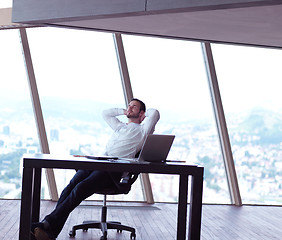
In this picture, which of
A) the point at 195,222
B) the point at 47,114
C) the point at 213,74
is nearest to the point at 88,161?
the point at 195,222

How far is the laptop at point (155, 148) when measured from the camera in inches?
156

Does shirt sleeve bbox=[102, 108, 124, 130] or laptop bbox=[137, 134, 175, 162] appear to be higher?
shirt sleeve bbox=[102, 108, 124, 130]

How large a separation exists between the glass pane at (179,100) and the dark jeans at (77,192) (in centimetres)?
282

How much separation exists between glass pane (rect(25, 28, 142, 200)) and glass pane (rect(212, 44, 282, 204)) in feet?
5.32

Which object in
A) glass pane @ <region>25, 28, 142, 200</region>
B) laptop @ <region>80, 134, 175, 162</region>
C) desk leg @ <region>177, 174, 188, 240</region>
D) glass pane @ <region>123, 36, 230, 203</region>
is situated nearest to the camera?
laptop @ <region>80, 134, 175, 162</region>

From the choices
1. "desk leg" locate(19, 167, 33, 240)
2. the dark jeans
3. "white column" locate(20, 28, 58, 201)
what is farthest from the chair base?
"white column" locate(20, 28, 58, 201)

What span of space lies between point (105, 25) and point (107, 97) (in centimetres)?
184

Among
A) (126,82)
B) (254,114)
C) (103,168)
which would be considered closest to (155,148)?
(103,168)

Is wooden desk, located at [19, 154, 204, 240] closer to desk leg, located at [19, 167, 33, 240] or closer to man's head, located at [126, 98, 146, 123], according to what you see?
desk leg, located at [19, 167, 33, 240]

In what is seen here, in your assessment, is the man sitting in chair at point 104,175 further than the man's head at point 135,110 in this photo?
No

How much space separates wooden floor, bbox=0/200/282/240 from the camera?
190 inches

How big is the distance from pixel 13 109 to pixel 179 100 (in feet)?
7.84

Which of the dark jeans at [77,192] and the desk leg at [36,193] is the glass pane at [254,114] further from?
the desk leg at [36,193]

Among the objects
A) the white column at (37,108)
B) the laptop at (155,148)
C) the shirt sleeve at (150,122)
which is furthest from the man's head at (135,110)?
the white column at (37,108)
